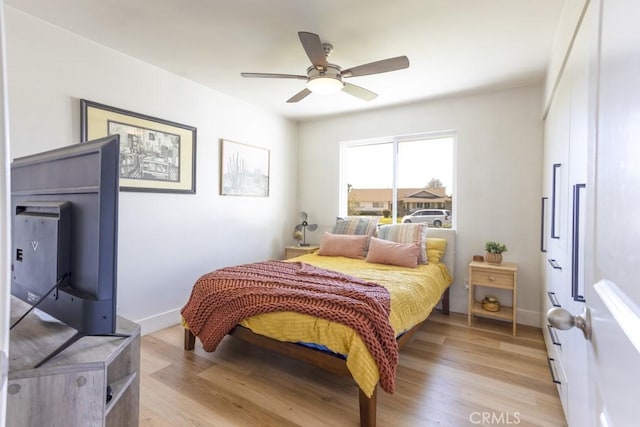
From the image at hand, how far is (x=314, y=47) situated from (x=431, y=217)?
2583mm

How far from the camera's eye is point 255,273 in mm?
2477

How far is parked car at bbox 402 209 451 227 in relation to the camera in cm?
368

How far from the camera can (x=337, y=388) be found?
201cm

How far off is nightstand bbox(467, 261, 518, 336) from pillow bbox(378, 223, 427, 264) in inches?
19.3

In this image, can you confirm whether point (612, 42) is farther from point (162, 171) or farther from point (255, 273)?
point (162, 171)

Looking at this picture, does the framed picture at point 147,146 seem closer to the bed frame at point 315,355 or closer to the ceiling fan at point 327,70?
the ceiling fan at point 327,70

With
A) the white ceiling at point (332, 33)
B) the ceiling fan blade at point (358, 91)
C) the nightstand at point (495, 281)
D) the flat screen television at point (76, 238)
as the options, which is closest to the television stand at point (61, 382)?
the flat screen television at point (76, 238)

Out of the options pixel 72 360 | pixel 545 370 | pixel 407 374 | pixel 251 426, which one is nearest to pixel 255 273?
pixel 251 426

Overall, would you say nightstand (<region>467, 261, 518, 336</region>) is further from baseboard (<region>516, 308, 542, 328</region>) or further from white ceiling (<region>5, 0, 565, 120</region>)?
white ceiling (<region>5, 0, 565, 120</region>)

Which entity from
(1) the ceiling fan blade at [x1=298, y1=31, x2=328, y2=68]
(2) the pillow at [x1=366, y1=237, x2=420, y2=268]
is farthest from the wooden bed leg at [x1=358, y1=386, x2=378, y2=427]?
(1) the ceiling fan blade at [x1=298, y1=31, x2=328, y2=68]

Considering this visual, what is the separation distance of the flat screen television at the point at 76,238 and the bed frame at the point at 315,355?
127cm

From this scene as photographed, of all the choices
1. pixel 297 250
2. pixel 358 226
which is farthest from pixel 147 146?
pixel 358 226

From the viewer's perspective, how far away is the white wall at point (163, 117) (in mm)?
2121

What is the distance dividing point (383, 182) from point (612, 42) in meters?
3.57
